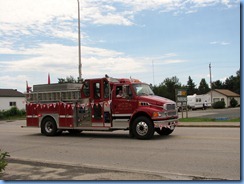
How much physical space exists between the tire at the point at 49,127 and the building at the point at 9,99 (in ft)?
160

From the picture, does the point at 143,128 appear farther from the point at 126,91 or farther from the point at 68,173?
the point at 68,173

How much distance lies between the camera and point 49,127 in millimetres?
17266

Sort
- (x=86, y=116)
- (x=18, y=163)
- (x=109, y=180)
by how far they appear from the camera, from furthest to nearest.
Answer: (x=86, y=116), (x=18, y=163), (x=109, y=180)

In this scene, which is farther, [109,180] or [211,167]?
[211,167]

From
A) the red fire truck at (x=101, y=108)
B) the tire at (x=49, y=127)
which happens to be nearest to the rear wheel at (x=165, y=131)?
the red fire truck at (x=101, y=108)

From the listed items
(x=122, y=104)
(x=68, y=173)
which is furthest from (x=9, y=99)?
(x=68, y=173)

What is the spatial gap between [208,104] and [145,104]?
57.9 metres

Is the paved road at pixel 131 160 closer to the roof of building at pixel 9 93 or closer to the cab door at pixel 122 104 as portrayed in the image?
the cab door at pixel 122 104

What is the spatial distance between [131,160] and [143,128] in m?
4.35

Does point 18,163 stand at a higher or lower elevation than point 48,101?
lower

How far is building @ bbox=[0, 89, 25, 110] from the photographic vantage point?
63281 mm

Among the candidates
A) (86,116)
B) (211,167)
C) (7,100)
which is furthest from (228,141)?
(7,100)

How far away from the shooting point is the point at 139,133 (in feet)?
45.4

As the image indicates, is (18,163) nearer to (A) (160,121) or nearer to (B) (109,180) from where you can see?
(B) (109,180)
